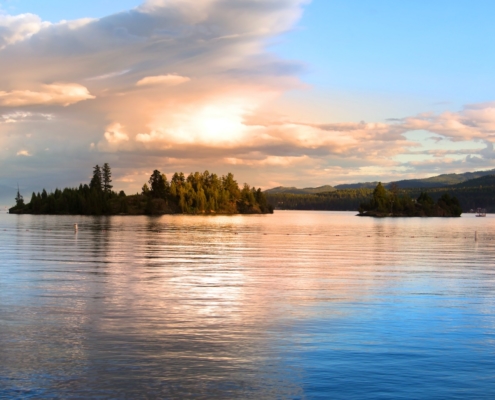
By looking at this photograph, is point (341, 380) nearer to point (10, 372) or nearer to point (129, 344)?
point (129, 344)

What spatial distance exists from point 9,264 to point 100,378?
103ft

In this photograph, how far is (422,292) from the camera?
3134cm

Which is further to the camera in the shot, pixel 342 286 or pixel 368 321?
pixel 342 286

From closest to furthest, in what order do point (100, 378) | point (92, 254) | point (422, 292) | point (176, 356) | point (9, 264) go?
1. point (100, 378)
2. point (176, 356)
3. point (422, 292)
4. point (9, 264)
5. point (92, 254)

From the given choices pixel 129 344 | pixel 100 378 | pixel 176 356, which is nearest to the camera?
pixel 100 378

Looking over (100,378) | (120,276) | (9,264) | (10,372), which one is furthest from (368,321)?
(9,264)

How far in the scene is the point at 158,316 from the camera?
2327cm

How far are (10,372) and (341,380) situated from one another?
28.9 ft

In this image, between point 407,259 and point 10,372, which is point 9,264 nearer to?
point 10,372

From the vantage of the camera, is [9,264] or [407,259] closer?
[9,264]

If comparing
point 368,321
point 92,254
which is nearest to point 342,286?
point 368,321

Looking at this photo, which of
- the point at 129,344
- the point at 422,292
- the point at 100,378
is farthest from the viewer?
the point at 422,292

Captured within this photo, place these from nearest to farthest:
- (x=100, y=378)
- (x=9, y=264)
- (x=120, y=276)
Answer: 1. (x=100, y=378)
2. (x=120, y=276)
3. (x=9, y=264)

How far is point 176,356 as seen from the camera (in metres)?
17.1
